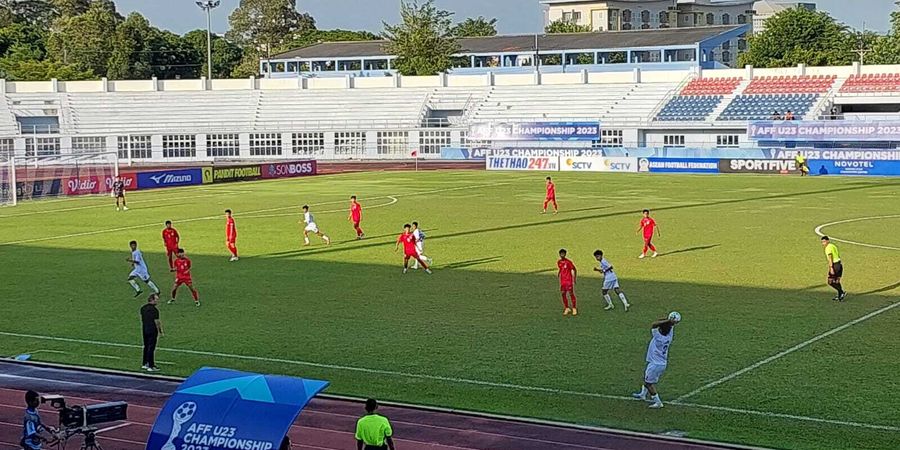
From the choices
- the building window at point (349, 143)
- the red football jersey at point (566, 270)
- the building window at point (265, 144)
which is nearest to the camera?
the red football jersey at point (566, 270)

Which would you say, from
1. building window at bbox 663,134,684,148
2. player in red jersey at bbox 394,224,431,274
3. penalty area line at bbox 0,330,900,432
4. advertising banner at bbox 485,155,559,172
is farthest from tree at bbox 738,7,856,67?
penalty area line at bbox 0,330,900,432

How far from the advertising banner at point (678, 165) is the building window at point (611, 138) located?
10297 millimetres

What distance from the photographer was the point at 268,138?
314 feet

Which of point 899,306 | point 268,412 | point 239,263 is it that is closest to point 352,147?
point 239,263

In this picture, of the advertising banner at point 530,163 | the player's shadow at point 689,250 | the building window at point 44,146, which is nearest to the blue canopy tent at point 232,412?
the player's shadow at point 689,250

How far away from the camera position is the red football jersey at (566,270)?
24516 millimetres

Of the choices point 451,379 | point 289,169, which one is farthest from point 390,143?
point 451,379

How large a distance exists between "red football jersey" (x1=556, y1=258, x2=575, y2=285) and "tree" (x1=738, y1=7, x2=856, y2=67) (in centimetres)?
9427

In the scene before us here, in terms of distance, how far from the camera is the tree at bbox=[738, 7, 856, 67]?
376 feet

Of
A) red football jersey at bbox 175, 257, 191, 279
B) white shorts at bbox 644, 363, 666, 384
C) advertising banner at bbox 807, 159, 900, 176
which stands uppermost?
advertising banner at bbox 807, 159, 900, 176

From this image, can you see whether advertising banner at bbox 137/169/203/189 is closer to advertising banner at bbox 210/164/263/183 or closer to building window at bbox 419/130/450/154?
advertising banner at bbox 210/164/263/183

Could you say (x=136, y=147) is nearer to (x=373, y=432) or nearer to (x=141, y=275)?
(x=141, y=275)

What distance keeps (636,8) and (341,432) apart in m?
161

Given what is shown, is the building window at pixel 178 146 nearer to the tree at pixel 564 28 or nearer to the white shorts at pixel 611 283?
the tree at pixel 564 28
